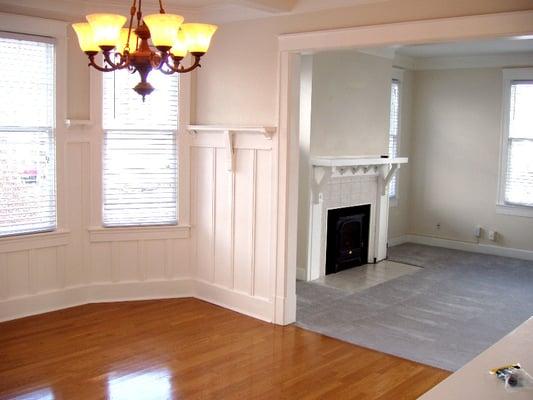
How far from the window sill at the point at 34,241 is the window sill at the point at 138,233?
255 millimetres

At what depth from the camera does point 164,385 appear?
12.4ft

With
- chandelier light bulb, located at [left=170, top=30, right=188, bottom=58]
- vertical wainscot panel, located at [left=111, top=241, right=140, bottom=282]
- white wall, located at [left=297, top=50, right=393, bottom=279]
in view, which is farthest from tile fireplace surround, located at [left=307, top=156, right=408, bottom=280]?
chandelier light bulb, located at [left=170, top=30, right=188, bottom=58]

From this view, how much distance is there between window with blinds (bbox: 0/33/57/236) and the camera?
4785mm

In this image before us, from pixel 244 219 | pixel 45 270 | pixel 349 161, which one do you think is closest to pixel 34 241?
pixel 45 270

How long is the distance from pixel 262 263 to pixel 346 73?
2690 mm

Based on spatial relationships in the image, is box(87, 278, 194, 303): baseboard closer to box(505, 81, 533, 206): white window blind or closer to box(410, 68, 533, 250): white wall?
box(410, 68, 533, 250): white wall

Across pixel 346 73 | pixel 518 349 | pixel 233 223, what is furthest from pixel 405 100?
pixel 518 349

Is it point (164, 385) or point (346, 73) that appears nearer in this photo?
point (164, 385)

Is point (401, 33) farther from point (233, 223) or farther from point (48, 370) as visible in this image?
point (48, 370)

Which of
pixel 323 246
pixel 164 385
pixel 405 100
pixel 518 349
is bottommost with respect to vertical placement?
pixel 164 385

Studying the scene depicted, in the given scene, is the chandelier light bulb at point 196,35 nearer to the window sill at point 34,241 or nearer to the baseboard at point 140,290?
the window sill at point 34,241

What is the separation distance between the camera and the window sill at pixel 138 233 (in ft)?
17.7

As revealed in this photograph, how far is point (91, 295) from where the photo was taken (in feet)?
17.9

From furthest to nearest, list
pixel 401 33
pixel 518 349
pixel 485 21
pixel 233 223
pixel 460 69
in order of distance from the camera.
→ 1. pixel 460 69
2. pixel 233 223
3. pixel 401 33
4. pixel 485 21
5. pixel 518 349
